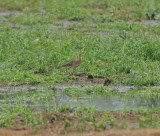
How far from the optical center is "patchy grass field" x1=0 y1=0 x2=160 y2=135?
257 inches

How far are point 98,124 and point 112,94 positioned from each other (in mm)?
2156

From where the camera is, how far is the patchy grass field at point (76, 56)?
257 inches

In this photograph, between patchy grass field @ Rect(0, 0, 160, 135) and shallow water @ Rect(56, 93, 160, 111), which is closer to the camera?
patchy grass field @ Rect(0, 0, 160, 135)

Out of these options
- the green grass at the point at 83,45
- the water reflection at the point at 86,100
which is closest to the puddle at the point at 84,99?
the water reflection at the point at 86,100

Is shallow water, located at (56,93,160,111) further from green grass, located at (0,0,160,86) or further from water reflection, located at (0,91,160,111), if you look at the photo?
green grass, located at (0,0,160,86)

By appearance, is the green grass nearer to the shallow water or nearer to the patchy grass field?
the patchy grass field

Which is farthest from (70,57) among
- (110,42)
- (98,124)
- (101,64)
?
(98,124)

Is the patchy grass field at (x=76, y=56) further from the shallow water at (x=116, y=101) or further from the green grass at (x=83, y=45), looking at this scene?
the shallow water at (x=116, y=101)

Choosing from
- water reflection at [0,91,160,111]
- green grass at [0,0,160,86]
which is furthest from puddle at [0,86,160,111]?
green grass at [0,0,160,86]

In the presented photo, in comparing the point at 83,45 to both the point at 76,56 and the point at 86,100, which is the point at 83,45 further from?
the point at 86,100

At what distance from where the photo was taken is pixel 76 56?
10.8m

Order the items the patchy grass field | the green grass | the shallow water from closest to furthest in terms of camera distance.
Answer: the patchy grass field
the shallow water
the green grass

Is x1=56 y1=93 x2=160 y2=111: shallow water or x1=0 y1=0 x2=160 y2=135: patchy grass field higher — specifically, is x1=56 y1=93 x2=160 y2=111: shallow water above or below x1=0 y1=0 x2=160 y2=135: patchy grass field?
below

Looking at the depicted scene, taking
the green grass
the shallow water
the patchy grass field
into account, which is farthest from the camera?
the green grass
